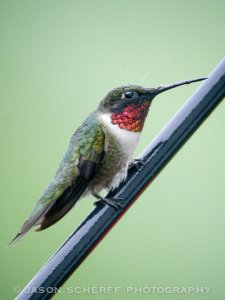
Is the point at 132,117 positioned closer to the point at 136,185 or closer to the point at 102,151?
the point at 102,151

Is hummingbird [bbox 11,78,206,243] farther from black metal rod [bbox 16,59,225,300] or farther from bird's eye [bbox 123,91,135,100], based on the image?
black metal rod [bbox 16,59,225,300]

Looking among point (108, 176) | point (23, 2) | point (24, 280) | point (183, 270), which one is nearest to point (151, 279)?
point (183, 270)

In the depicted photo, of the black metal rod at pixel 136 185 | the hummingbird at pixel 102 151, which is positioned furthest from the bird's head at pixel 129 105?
the black metal rod at pixel 136 185

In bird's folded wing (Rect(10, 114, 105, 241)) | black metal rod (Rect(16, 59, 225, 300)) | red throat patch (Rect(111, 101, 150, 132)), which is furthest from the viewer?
red throat patch (Rect(111, 101, 150, 132))

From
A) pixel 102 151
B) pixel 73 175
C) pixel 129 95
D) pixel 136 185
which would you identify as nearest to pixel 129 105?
pixel 129 95

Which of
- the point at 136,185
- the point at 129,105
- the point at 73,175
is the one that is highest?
the point at 136,185

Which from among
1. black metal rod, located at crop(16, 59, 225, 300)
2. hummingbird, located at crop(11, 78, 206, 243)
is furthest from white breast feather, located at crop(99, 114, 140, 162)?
black metal rod, located at crop(16, 59, 225, 300)

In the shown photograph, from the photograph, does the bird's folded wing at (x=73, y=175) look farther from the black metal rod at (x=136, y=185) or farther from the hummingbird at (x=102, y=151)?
the black metal rod at (x=136, y=185)
